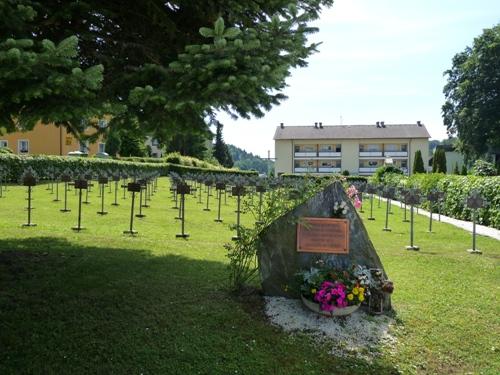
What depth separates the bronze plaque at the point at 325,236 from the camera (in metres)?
5.38

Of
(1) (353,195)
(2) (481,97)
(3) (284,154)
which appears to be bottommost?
(1) (353,195)

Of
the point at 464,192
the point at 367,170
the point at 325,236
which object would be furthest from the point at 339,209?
the point at 367,170

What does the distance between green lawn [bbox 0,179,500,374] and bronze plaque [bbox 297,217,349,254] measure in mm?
888

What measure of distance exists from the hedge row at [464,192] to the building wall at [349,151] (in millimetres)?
41835

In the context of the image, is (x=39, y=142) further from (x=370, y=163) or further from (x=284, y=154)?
(x=370, y=163)

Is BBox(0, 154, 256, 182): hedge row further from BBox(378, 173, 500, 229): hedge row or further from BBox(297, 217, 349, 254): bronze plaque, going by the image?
BBox(297, 217, 349, 254): bronze plaque

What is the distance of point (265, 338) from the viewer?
462 cm

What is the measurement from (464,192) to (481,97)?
1066 inches

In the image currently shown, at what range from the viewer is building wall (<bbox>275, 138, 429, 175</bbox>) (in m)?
64.8

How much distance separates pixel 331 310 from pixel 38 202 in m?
13.8

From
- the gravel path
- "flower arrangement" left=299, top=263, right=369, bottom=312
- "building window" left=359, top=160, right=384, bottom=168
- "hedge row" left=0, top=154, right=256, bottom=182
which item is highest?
"building window" left=359, top=160, right=384, bottom=168

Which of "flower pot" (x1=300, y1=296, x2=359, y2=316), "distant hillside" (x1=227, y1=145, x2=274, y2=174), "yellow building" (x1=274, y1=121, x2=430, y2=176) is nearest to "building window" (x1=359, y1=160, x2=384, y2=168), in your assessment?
"yellow building" (x1=274, y1=121, x2=430, y2=176)

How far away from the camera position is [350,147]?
2601 inches

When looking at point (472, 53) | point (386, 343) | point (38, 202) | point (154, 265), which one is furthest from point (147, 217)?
point (472, 53)
